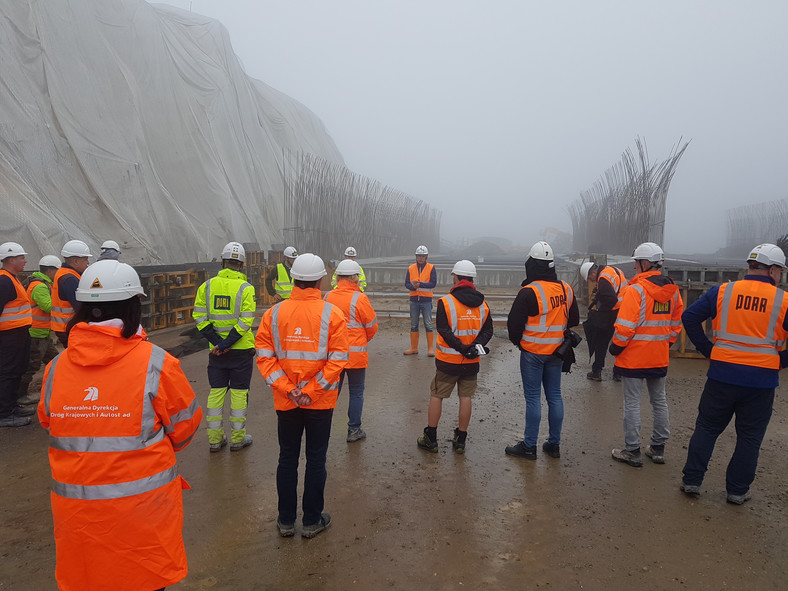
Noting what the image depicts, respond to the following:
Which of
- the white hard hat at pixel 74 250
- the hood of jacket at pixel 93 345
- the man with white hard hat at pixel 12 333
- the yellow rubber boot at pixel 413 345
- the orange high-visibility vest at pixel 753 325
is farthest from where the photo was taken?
the yellow rubber boot at pixel 413 345

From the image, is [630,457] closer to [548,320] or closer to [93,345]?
[548,320]

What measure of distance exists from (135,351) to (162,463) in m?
0.46

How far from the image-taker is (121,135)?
17672mm

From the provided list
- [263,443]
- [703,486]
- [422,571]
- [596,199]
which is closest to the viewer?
[422,571]

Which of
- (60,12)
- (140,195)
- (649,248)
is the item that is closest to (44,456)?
(649,248)

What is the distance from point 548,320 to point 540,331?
12cm

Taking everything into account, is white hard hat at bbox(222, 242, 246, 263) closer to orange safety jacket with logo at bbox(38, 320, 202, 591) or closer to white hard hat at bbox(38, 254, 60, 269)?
orange safety jacket with logo at bbox(38, 320, 202, 591)

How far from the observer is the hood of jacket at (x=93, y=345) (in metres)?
1.71

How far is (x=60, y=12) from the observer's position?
54.4 feet

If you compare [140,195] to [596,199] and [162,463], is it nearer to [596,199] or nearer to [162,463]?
[162,463]

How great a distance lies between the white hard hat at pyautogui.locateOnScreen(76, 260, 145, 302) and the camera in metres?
1.79

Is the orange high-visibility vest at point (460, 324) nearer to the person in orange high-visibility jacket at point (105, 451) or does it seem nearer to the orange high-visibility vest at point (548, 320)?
the orange high-visibility vest at point (548, 320)

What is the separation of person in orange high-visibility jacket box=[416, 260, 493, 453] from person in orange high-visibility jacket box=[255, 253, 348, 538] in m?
1.38

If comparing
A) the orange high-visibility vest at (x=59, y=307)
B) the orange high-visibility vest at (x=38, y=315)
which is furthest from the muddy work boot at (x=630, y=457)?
the orange high-visibility vest at (x=38, y=315)
